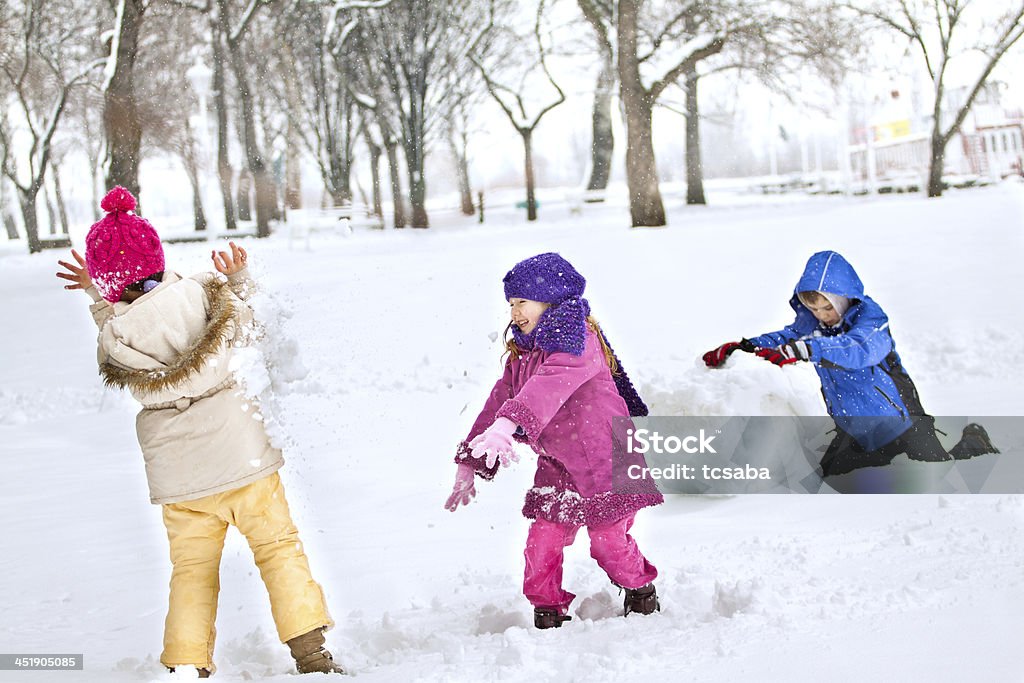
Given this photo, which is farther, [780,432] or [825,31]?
[825,31]

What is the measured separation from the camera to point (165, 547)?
4.45 meters

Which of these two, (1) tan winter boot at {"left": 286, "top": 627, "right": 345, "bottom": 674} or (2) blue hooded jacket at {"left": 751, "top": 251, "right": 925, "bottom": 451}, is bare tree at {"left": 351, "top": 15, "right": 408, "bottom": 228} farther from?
(1) tan winter boot at {"left": 286, "top": 627, "right": 345, "bottom": 674}

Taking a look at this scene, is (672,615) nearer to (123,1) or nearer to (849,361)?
(849,361)

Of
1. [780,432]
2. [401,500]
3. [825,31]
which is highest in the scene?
[825,31]

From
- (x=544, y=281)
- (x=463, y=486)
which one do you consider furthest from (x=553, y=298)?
(x=463, y=486)

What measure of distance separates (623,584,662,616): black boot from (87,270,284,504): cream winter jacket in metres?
1.20

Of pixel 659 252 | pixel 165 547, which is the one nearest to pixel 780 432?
pixel 165 547

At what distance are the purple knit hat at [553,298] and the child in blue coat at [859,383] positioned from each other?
142 centimetres

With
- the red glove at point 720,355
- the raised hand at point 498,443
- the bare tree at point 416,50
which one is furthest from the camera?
the bare tree at point 416,50

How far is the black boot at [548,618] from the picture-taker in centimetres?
314

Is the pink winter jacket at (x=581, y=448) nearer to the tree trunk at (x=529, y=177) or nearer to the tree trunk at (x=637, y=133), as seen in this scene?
the tree trunk at (x=637, y=133)

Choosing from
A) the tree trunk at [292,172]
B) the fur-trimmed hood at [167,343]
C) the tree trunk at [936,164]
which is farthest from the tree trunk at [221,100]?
the fur-trimmed hood at [167,343]

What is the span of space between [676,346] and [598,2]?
11288 mm

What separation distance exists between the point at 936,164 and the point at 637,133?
933 cm
